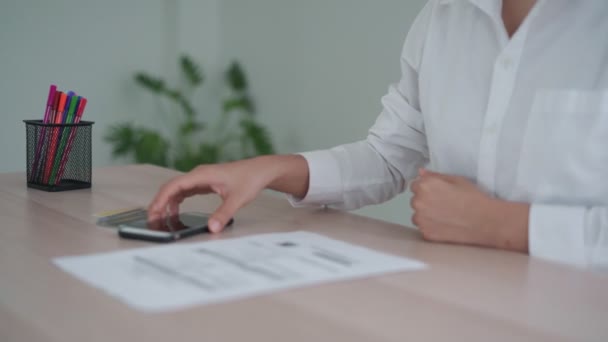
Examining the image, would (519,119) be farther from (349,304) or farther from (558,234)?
(349,304)

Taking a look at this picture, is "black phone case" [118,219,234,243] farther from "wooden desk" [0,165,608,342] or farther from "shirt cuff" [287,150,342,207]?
"shirt cuff" [287,150,342,207]

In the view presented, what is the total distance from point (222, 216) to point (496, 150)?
475 mm

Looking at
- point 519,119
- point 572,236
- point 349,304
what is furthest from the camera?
point 519,119

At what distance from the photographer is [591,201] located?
1.15 m

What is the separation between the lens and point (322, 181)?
1.34m

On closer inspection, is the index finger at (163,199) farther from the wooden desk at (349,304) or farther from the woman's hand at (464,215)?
the woman's hand at (464,215)

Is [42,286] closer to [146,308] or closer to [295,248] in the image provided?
[146,308]

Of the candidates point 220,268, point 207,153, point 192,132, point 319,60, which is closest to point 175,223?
point 220,268

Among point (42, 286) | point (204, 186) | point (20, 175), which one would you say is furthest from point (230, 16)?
point (42, 286)

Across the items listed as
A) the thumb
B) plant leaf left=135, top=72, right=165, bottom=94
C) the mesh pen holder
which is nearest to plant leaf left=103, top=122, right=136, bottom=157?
plant leaf left=135, top=72, right=165, bottom=94

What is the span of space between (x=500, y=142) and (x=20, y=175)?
1070 millimetres

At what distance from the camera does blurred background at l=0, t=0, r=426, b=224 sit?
11.7ft

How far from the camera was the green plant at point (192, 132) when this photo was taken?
4098 mm

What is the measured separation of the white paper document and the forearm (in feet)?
0.82
